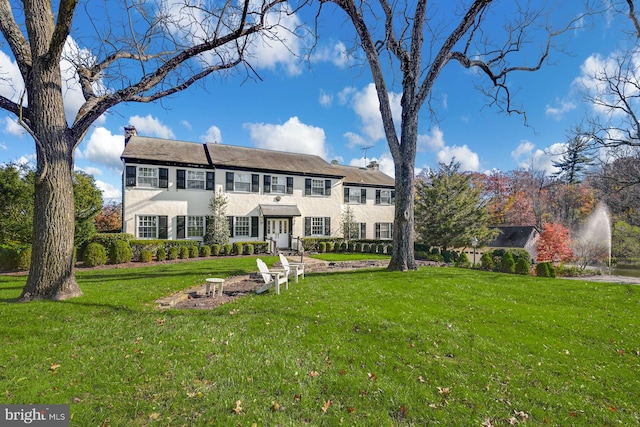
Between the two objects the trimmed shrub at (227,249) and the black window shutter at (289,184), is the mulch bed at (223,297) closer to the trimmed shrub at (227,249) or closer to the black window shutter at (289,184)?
the trimmed shrub at (227,249)

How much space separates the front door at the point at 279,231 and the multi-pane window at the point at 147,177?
25.6 feet

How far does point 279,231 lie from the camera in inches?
847

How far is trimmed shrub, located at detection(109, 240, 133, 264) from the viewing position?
14.3m

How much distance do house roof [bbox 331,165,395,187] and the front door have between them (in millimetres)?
6907

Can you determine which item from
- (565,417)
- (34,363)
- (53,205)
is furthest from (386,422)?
(53,205)

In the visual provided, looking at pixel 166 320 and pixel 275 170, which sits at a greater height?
pixel 275 170

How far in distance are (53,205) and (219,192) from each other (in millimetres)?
13516

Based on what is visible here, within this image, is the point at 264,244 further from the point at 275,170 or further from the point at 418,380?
the point at 418,380

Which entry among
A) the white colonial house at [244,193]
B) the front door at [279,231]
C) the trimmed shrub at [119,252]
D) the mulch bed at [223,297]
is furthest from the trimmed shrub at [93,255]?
the front door at [279,231]

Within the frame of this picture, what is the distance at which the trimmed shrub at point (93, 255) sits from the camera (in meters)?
13.2

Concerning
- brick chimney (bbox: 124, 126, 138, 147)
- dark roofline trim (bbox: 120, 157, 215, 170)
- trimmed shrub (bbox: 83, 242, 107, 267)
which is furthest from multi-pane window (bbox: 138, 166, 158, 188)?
trimmed shrub (bbox: 83, 242, 107, 267)

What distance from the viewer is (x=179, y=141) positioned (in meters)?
21.3

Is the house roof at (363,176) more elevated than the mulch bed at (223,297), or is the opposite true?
the house roof at (363,176)

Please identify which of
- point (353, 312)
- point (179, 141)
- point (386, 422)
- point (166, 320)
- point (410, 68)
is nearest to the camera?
point (386, 422)
